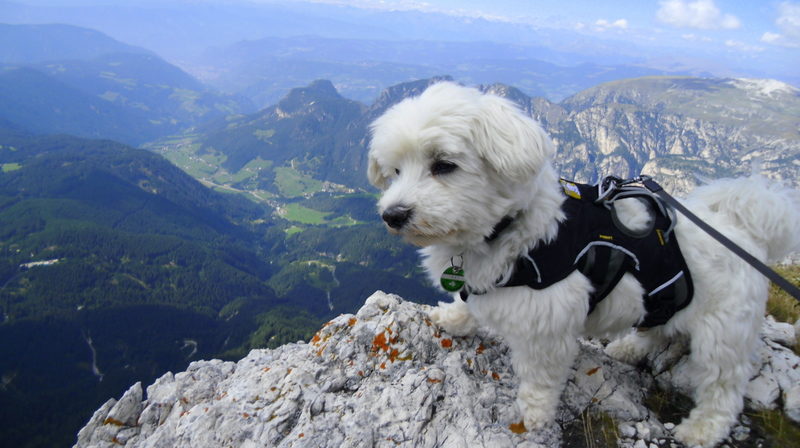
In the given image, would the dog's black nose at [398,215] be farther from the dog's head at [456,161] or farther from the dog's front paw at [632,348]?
the dog's front paw at [632,348]

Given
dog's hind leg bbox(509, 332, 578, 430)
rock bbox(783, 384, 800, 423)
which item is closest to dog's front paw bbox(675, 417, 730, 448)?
rock bbox(783, 384, 800, 423)

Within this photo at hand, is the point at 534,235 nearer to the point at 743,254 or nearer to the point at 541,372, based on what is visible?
the point at 541,372

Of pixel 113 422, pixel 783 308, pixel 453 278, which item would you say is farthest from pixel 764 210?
pixel 113 422

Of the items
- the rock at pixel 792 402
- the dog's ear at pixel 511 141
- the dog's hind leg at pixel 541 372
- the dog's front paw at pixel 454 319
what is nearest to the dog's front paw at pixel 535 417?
the dog's hind leg at pixel 541 372

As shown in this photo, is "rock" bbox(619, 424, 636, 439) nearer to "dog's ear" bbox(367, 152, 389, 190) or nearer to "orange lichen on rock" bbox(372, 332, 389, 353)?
"orange lichen on rock" bbox(372, 332, 389, 353)

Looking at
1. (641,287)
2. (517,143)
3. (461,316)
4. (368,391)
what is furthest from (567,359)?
(368,391)

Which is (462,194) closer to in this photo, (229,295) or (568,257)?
(568,257)

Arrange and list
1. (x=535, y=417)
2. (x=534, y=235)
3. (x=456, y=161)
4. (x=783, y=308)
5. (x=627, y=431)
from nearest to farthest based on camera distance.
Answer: (x=456, y=161), (x=534, y=235), (x=535, y=417), (x=627, y=431), (x=783, y=308)
